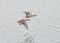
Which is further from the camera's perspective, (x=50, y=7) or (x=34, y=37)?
(x=50, y=7)

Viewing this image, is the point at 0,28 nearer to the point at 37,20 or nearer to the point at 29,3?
the point at 37,20

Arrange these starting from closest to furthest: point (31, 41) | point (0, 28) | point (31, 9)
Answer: point (31, 41), point (0, 28), point (31, 9)

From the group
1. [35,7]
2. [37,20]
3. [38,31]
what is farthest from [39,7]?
[38,31]

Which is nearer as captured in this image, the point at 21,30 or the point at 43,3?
the point at 21,30

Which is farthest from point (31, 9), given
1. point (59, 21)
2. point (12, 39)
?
point (12, 39)

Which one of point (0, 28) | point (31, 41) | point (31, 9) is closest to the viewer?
point (31, 41)

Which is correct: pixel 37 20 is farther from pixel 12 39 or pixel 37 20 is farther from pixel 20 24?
pixel 12 39
